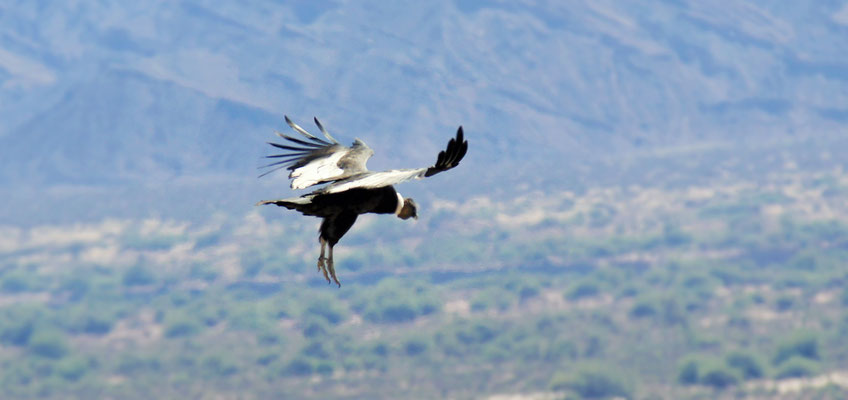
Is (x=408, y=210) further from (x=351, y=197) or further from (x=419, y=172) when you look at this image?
(x=419, y=172)

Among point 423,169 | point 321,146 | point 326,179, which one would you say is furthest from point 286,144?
Result: point 423,169

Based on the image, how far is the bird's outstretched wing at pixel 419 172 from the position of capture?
15.3 metres

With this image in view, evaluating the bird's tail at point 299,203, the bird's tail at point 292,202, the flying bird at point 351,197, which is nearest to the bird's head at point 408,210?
the flying bird at point 351,197

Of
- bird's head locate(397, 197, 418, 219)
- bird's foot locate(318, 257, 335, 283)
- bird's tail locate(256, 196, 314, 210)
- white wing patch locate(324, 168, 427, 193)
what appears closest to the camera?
white wing patch locate(324, 168, 427, 193)

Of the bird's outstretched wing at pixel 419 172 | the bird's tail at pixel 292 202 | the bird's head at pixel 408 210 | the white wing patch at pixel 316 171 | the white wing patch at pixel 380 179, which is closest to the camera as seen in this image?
the bird's outstretched wing at pixel 419 172

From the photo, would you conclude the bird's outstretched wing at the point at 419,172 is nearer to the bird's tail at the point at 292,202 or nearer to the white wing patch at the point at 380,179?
the white wing patch at the point at 380,179

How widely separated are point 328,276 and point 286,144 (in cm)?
667

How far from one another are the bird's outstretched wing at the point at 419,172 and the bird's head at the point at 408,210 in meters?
0.90

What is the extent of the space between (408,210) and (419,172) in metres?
1.82

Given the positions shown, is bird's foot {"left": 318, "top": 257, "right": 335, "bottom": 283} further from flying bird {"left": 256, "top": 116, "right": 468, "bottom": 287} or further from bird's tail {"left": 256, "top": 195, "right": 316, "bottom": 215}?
bird's tail {"left": 256, "top": 195, "right": 316, "bottom": 215}

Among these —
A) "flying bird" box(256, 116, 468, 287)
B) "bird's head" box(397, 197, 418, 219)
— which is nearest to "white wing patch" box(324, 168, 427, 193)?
"flying bird" box(256, 116, 468, 287)

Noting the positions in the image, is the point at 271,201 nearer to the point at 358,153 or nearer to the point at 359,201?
the point at 359,201

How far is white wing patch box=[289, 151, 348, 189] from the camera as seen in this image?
17.8 metres

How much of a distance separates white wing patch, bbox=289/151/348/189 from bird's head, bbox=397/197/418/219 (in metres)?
1.19
